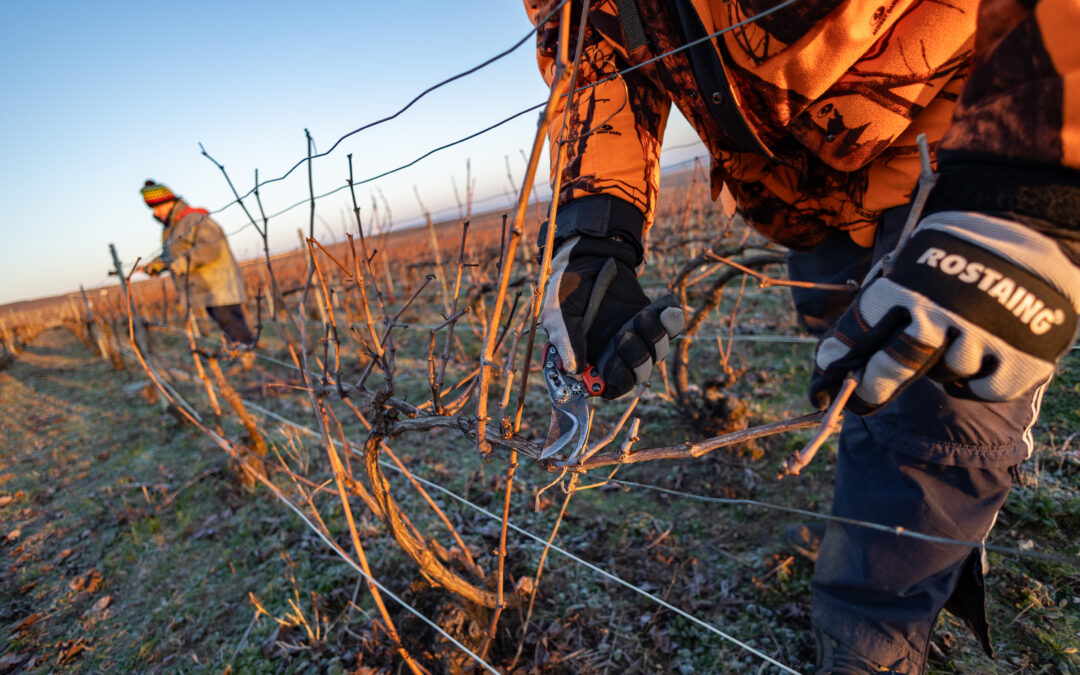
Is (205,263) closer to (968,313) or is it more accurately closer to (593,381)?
(593,381)

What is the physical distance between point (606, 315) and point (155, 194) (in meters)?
7.33

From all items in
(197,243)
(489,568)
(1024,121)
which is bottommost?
(489,568)

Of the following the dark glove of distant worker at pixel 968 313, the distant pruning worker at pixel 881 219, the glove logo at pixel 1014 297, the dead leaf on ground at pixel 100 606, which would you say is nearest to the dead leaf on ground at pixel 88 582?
the dead leaf on ground at pixel 100 606

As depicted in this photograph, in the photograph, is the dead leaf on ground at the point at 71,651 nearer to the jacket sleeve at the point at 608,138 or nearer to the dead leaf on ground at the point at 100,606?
the dead leaf on ground at the point at 100,606

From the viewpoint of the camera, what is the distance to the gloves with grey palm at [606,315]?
112 cm

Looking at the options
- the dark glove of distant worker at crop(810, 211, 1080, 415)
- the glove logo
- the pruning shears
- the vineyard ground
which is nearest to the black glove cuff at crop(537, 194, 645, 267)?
the pruning shears

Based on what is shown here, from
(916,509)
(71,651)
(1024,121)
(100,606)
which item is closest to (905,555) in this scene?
(916,509)

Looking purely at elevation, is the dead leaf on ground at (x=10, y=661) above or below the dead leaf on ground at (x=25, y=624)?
below

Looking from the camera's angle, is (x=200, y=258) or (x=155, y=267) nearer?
(x=155, y=267)

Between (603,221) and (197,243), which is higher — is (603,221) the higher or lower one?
Answer: the lower one

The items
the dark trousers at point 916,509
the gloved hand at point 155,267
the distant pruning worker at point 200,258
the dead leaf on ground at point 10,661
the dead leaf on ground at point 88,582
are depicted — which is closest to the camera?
the dark trousers at point 916,509

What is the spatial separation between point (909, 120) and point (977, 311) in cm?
69

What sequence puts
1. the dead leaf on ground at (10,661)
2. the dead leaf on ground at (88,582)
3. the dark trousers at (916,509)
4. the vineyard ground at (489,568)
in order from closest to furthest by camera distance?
the dark trousers at (916,509), the vineyard ground at (489,568), the dead leaf on ground at (10,661), the dead leaf on ground at (88,582)

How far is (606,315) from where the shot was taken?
128 centimetres
